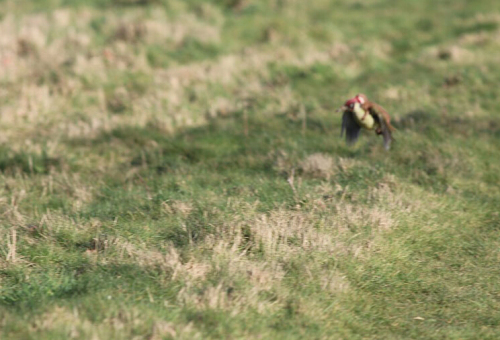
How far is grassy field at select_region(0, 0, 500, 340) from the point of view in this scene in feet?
15.4

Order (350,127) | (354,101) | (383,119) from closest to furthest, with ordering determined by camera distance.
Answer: (354,101) < (383,119) < (350,127)

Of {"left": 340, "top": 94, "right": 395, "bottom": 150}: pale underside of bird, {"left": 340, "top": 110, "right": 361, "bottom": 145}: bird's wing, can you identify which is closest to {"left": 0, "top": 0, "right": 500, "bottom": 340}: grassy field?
{"left": 340, "top": 110, "right": 361, "bottom": 145}: bird's wing

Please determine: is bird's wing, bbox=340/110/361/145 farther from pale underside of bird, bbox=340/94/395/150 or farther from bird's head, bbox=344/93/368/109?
bird's head, bbox=344/93/368/109

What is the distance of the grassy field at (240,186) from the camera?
185 inches

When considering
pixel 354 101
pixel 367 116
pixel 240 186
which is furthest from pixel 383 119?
pixel 240 186

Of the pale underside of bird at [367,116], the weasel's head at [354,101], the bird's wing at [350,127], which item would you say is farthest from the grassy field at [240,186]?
the weasel's head at [354,101]

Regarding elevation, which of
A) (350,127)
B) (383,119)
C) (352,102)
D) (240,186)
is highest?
(352,102)

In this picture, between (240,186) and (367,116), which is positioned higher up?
(367,116)

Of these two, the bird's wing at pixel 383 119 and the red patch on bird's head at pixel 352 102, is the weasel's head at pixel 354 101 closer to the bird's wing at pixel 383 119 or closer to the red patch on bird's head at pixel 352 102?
the red patch on bird's head at pixel 352 102

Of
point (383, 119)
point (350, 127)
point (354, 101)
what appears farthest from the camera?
point (350, 127)

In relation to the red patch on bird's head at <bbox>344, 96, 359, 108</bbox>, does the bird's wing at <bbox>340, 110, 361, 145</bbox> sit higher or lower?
lower

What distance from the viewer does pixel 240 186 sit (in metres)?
6.96

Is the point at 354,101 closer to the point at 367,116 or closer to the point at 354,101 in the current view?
the point at 354,101

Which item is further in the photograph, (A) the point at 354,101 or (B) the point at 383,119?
(B) the point at 383,119
